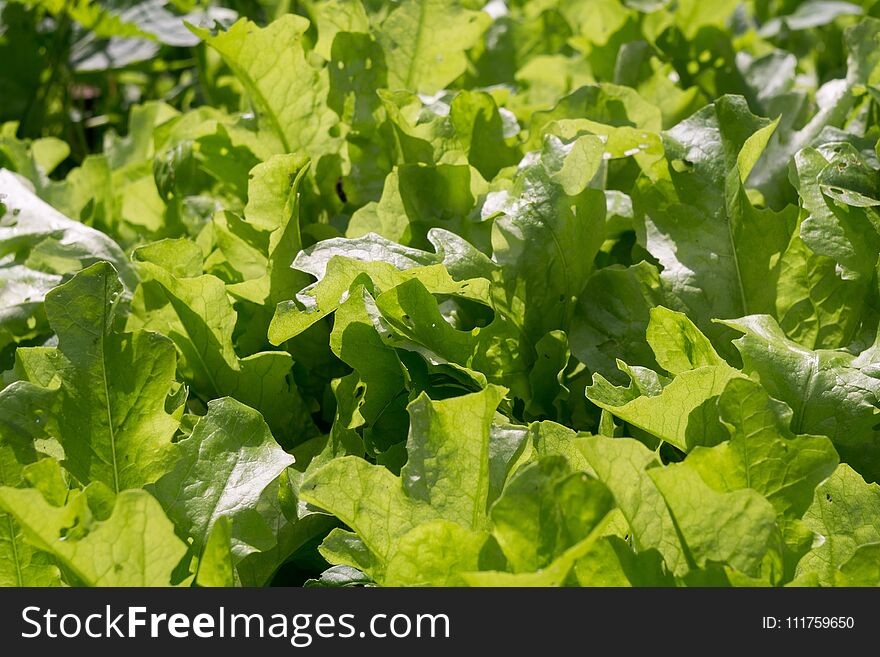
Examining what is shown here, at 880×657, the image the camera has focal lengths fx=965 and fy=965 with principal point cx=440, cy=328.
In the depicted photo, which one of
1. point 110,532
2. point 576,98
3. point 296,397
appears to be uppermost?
point 576,98

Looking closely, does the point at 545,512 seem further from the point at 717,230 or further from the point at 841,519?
the point at 717,230

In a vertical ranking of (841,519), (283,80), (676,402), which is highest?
(283,80)

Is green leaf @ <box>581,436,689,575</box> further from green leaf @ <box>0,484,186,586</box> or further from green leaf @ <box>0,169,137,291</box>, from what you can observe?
green leaf @ <box>0,169,137,291</box>

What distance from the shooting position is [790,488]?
79cm

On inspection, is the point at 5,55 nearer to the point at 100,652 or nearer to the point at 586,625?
the point at 100,652

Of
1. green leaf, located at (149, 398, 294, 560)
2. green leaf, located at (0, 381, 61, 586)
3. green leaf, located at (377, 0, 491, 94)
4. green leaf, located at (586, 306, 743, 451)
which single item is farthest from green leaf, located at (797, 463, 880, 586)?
green leaf, located at (377, 0, 491, 94)

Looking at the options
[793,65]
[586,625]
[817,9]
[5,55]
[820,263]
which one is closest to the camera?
[586,625]

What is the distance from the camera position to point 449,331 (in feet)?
3.19

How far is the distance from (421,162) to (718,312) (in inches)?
16.1

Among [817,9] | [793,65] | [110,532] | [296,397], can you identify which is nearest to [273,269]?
[296,397]

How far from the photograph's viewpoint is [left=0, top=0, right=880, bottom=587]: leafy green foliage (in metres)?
0.76

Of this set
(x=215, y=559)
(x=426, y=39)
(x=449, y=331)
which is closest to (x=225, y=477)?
(x=215, y=559)

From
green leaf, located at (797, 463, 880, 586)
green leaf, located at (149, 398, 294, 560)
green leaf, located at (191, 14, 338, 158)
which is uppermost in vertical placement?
green leaf, located at (191, 14, 338, 158)

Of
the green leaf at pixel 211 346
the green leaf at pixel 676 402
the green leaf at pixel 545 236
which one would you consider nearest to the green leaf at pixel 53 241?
the green leaf at pixel 211 346
